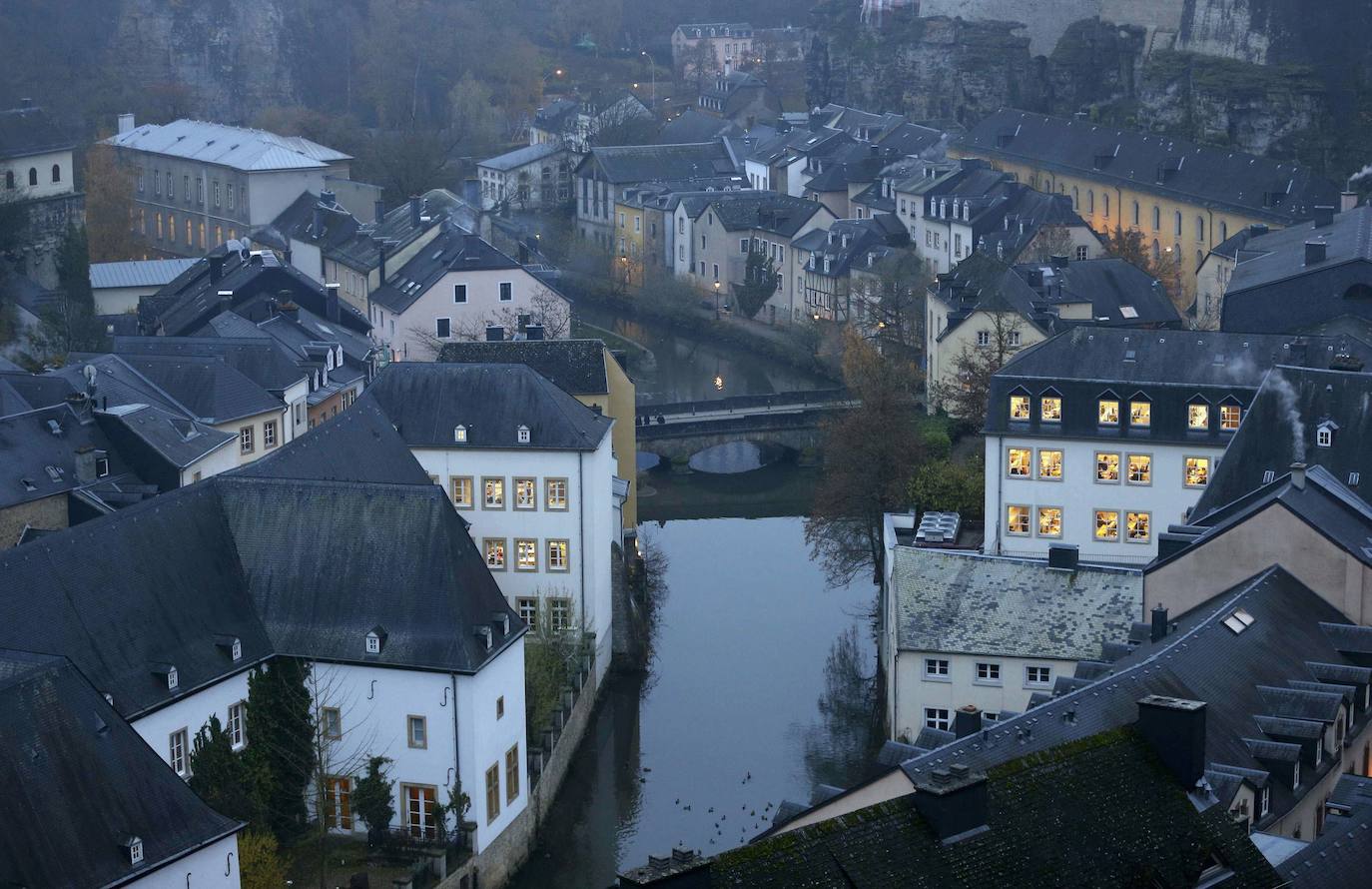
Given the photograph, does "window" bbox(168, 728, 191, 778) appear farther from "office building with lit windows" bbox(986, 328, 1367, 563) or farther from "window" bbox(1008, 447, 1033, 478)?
"window" bbox(1008, 447, 1033, 478)

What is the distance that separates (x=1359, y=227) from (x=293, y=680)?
27357 mm

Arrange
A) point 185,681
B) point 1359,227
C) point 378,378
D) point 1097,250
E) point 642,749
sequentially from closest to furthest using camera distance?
1. point 185,681
2. point 642,749
3. point 378,378
4. point 1359,227
5. point 1097,250

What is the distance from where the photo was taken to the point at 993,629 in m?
34.5

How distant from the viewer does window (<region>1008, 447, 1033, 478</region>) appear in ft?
137

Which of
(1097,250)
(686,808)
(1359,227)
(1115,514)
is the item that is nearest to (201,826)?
(686,808)

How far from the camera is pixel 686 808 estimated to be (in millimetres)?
35312

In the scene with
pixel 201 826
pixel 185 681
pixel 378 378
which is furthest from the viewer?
pixel 378 378

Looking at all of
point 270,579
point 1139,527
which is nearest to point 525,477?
point 270,579

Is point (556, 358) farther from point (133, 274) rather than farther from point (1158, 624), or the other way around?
point (133, 274)

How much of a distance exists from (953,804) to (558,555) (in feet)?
66.5

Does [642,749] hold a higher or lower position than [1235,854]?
lower

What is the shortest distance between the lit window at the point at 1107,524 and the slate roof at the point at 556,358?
923cm

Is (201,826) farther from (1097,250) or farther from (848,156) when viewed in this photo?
(848,156)

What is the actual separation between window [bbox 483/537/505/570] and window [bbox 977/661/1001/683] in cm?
873
